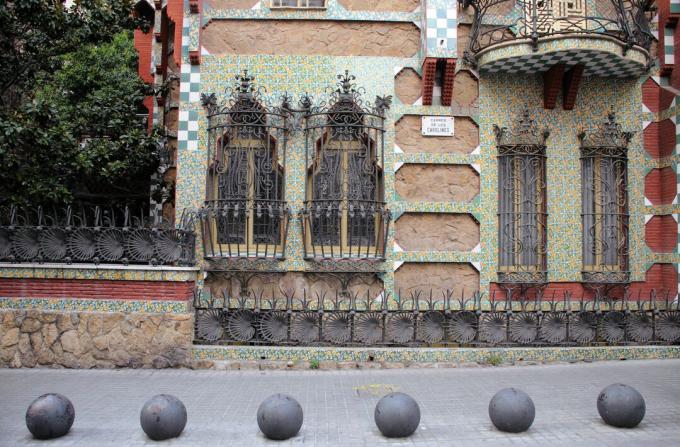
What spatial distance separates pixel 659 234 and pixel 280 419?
811 cm

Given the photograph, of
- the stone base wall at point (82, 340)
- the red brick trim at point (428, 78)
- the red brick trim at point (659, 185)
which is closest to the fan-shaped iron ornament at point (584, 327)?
the red brick trim at point (659, 185)

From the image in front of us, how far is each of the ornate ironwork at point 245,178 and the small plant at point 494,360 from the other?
3.62m

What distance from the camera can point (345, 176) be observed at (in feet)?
32.5

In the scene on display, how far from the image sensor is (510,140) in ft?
33.4

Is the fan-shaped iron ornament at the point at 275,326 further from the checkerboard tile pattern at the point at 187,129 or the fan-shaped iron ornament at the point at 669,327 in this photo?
the fan-shaped iron ornament at the point at 669,327

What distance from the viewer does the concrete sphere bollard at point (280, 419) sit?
18.0 ft

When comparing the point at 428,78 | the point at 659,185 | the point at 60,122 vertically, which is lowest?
the point at 659,185

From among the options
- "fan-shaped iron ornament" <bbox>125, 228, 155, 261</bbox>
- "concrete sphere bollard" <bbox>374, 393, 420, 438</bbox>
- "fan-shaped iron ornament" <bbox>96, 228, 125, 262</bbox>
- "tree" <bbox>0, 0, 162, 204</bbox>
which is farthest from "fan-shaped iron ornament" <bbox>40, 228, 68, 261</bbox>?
"concrete sphere bollard" <bbox>374, 393, 420, 438</bbox>

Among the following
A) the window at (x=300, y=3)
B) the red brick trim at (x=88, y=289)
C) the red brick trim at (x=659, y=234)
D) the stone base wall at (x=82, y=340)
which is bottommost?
the stone base wall at (x=82, y=340)

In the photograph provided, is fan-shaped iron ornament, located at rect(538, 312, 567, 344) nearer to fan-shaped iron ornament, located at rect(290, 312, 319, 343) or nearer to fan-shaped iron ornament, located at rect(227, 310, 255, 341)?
fan-shaped iron ornament, located at rect(290, 312, 319, 343)

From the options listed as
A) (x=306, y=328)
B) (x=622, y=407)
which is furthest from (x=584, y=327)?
(x=306, y=328)

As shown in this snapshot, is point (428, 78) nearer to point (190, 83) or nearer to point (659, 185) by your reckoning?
point (190, 83)

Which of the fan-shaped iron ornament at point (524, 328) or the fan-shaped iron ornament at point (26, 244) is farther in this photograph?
the fan-shaped iron ornament at point (524, 328)

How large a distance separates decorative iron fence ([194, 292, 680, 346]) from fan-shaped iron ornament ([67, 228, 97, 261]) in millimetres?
1691
